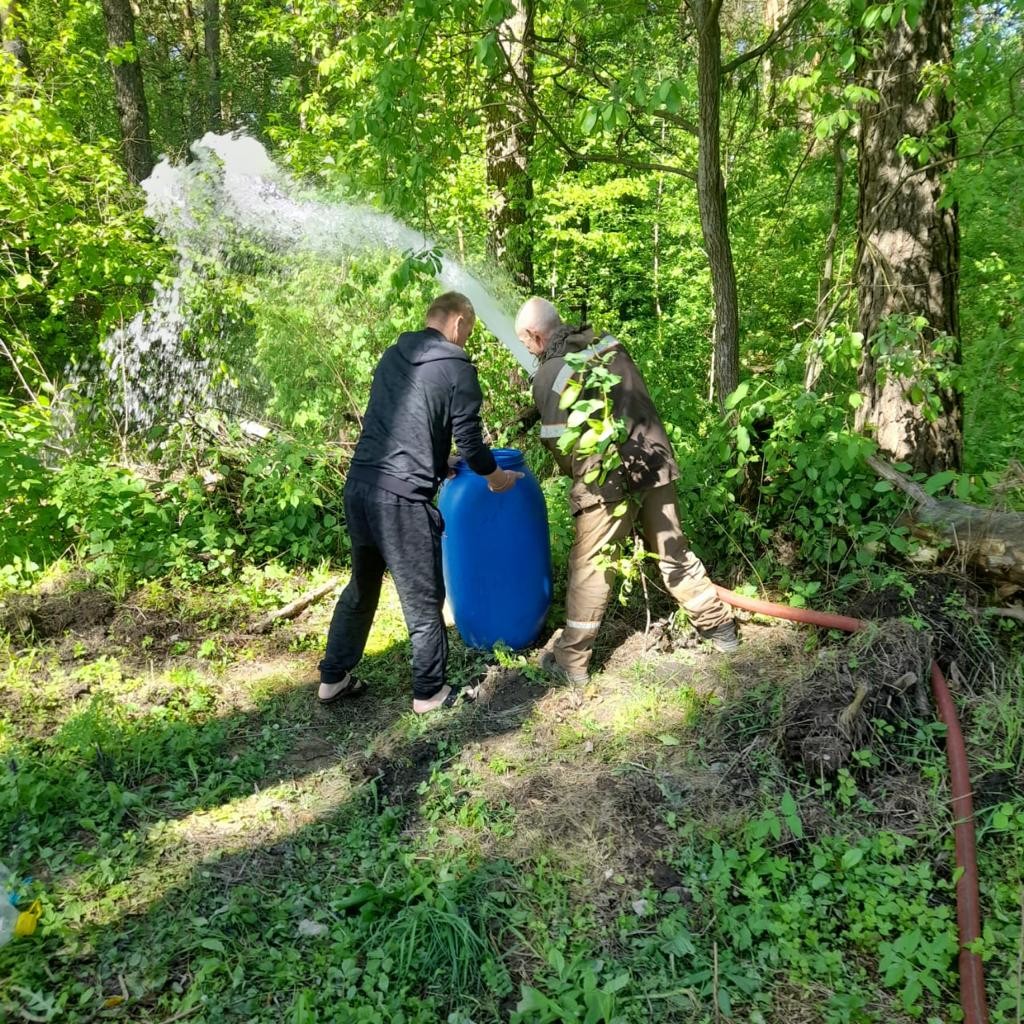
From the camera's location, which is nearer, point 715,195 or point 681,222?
point 715,195

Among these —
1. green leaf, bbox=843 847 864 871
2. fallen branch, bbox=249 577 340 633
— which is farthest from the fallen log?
fallen branch, bbox=249 577 340 633

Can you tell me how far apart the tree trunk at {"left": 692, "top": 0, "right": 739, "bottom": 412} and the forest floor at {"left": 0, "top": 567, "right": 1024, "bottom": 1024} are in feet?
5.20

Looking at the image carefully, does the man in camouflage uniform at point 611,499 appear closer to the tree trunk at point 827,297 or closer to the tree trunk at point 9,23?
the tree trunk at point 827,297

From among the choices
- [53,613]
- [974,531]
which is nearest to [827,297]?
[974,531]

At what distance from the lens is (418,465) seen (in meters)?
3.36

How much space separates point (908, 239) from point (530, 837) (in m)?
3.36

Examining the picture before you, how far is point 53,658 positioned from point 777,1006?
3.78 metres

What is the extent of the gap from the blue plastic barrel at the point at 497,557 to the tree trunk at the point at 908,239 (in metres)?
1.78

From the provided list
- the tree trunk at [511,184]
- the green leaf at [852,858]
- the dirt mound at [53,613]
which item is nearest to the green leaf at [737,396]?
the green leaf at [852,858]

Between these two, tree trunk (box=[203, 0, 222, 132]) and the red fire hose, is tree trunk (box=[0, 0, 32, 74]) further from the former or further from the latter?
tree trunk (box=[203, 0, 222, 132])

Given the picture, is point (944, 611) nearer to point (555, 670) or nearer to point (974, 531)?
point (974, 531)

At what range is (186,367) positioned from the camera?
6.58 m

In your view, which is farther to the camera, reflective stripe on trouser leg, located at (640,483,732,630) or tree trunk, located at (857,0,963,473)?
tree trunk, located at (857,0,963,473)

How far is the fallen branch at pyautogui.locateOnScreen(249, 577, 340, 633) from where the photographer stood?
4.48m
